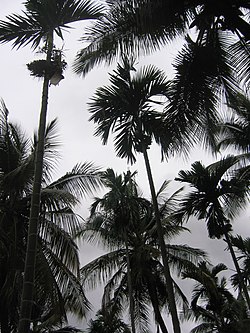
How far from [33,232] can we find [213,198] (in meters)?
9.40

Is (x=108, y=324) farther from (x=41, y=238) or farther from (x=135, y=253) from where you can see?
(x=41, y=238)

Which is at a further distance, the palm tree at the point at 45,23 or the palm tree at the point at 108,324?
the palm tree at the point at 108,324

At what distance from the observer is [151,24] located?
623 centimetres

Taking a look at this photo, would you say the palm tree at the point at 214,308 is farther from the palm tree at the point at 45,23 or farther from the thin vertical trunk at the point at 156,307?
the palm tree at the point at 45,23

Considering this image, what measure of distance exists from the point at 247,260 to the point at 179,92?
541 inches

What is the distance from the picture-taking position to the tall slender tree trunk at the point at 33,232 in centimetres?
541

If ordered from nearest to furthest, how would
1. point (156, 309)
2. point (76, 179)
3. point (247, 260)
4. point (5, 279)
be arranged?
point (5, 279)
point (76, 179)
point (156, 309)
point (247, 260)

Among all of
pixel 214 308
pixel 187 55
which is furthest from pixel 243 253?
pixel 187 55

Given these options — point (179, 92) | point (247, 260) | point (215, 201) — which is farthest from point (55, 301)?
point (247, 260)

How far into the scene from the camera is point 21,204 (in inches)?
393

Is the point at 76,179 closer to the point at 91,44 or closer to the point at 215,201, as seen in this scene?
the point at 91,44

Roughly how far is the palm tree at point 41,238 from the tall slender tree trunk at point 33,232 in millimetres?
1724

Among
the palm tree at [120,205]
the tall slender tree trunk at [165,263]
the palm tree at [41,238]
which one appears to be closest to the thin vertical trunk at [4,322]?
the palm tree at [41,238]

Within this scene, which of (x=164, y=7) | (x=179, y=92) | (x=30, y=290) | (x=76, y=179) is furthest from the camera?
(x=76, y=179)
